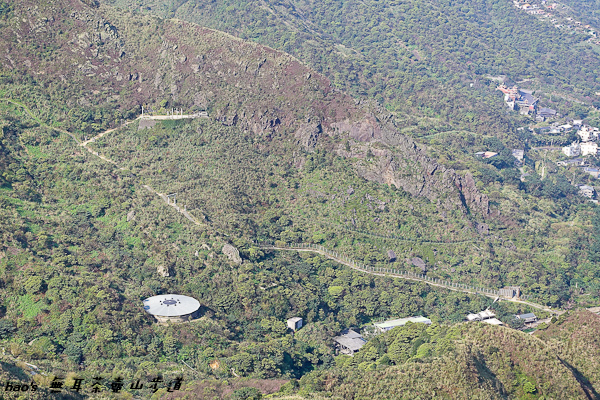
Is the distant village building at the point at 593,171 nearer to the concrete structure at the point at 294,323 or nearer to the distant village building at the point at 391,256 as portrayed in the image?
the distant village building at the point at 391,256

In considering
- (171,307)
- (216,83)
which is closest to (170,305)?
(171,307)

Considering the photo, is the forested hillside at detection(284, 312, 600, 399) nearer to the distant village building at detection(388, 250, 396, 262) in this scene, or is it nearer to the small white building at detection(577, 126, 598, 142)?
the distant village building at detection(388, 250, 396, 262)

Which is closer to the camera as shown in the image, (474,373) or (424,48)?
(474,373)

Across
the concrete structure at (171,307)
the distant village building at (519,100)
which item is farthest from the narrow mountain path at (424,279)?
the distant village building at (519,100)

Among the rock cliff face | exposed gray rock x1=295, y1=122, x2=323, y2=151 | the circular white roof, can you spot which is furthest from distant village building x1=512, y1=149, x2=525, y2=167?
the circular white roof

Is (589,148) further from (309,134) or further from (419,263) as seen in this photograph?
(419,263)

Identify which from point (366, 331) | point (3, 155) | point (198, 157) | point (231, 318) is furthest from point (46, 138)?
point (366, 331)

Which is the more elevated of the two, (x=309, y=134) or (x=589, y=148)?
(x=309, y=134)
